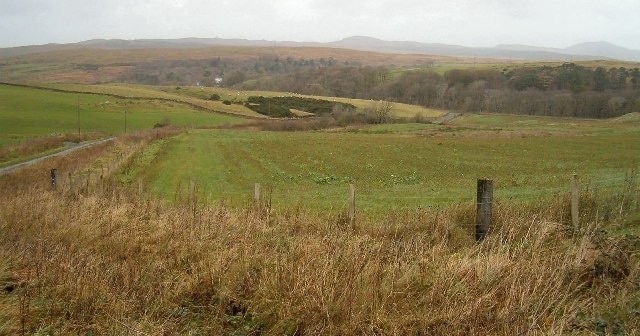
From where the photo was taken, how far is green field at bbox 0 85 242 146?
76.1m

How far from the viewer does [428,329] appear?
211 inches

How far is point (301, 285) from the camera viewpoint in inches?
236

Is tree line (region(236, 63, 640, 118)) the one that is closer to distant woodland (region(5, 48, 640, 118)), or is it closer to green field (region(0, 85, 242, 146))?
distant woodland (region(5, 48, 640, 118))

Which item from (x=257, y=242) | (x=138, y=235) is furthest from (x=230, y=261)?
(x=138, y=235)

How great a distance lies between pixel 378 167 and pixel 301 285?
31.2 m

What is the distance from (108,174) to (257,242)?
25738mm

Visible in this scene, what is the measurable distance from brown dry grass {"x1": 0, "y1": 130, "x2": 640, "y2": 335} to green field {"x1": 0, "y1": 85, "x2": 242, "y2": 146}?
64500 mm

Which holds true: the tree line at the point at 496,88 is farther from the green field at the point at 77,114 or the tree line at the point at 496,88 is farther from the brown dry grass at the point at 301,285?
the brown dry grass at the point at 301,285

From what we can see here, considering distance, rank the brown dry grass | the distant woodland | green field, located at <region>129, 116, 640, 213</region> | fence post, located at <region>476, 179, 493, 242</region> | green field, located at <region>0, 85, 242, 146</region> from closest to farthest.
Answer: the brown dry grass, fence post, located at <region>476, 179, 493, 242</region>, green field, located at <region>129, 116, 640, 213</region>, green field, located at <region>0, 85, 242, 146</region>, the distant woodland

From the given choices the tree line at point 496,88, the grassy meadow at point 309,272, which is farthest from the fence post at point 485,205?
the tree line at point 496,88

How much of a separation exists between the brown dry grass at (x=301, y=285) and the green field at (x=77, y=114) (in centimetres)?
6450

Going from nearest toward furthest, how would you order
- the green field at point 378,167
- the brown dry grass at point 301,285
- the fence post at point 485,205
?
the brown dry grass at point 301,285
the fence post at point 485,205
the green field at point 378,167

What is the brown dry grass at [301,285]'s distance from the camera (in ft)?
17.8

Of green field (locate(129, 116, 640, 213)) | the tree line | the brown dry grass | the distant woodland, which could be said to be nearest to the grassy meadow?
the brown dry grass
